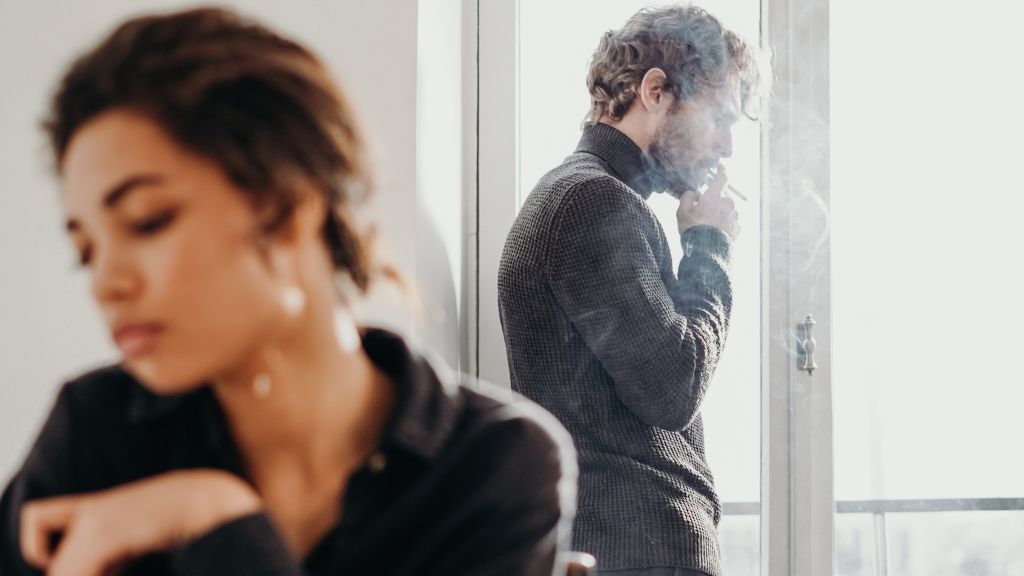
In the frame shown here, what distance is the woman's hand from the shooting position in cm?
52

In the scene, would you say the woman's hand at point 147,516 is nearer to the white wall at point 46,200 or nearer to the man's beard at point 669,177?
the white wall at point 46,200

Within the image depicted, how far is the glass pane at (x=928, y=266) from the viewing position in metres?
1.79

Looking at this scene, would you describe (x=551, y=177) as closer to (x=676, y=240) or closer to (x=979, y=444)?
(x=676, y=240)

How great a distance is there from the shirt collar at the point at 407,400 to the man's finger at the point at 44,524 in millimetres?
58

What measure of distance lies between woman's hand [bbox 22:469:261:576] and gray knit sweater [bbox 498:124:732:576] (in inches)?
26.0

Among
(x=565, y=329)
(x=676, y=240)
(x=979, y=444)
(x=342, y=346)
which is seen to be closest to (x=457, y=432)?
(x=342, y=346)

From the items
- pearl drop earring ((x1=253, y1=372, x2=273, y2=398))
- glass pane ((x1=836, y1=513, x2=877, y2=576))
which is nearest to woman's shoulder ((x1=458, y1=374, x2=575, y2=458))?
pearl drop earring ((x1=253, y1=372, x2=273, y2=398))

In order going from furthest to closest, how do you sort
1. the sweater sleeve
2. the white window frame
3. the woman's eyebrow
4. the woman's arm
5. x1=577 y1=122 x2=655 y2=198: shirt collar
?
the white window frame
x1=577 y1=122 x2=655 y2=198: shirt collar
the sweater sleeve
the woman's arm
the woman's eyebrow

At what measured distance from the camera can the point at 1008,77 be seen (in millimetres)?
1822

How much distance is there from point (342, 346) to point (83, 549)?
15 cm

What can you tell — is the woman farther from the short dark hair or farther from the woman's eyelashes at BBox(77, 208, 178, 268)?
the short dark hair

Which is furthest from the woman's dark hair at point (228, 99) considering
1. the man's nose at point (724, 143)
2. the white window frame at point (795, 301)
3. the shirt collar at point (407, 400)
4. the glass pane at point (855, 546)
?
the glass pane at point (855, 546)

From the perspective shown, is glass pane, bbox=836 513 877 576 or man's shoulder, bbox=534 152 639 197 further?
glass pane, bbox=836 513 877 576

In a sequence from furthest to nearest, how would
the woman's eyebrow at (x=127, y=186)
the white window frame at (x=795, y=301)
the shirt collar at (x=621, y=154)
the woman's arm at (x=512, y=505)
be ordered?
the white window frame at (x=795, y=301) < the shirt collar at (x=621, y=154) < the woman's arm at (x=512, y=505) < the woman's eyebrow at (x=127, y=186)
